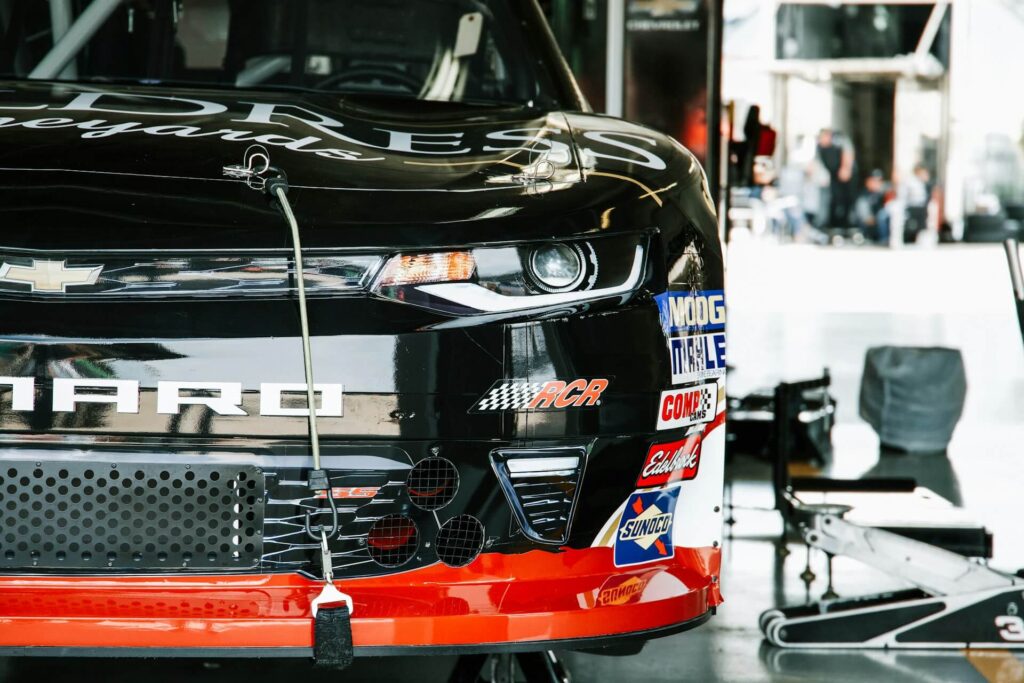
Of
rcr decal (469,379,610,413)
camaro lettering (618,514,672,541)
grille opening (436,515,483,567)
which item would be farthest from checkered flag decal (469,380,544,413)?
camaro lettering (618,514,672,541)

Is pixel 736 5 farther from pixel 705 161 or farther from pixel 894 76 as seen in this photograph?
pixel 705 161

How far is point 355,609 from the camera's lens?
1877 mm

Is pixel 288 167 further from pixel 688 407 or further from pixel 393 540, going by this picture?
pixel 688 407

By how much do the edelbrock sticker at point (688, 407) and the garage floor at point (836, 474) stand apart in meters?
1.11

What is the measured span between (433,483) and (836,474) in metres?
4.40

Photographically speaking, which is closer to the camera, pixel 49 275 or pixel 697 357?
pixel 49 275

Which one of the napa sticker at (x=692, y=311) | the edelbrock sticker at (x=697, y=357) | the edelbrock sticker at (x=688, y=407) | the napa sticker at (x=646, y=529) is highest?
the napa sticker at (x=692, y=311)

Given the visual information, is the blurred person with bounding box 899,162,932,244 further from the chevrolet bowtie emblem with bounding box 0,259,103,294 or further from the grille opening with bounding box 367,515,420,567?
the chevrolet bowtie emblem with bounding box 0,259,103,294

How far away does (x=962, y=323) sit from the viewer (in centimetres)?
1195

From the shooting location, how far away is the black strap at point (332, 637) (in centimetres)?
184

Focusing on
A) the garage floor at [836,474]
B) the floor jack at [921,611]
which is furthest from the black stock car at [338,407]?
the floor jack at [921,611]

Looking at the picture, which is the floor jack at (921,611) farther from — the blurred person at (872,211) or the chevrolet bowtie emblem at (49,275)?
the blurred person at (872,211)

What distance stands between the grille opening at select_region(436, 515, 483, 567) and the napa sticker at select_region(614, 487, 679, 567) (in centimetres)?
23

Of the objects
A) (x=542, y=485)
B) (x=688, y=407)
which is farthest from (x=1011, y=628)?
(x=542, y=485)
